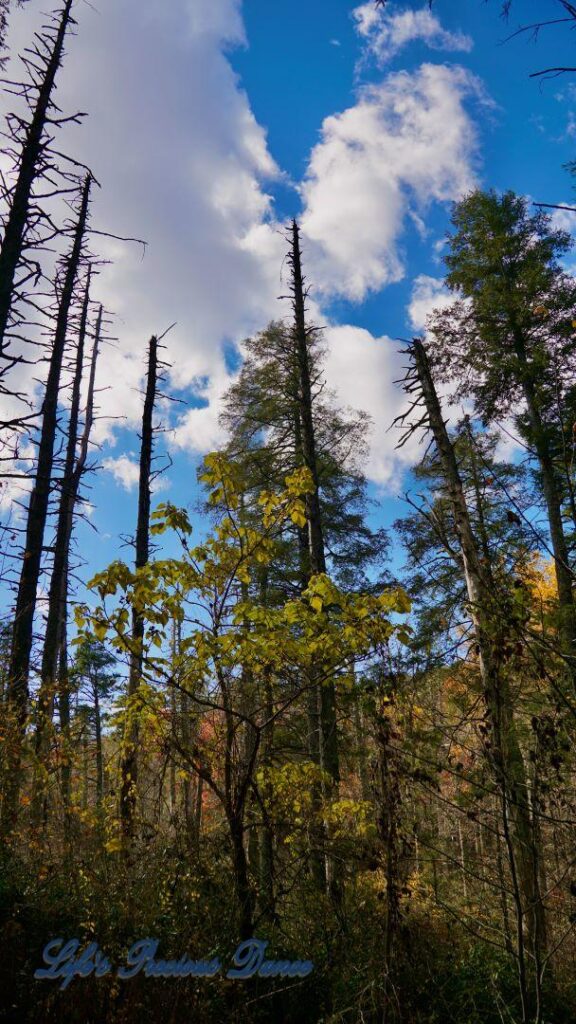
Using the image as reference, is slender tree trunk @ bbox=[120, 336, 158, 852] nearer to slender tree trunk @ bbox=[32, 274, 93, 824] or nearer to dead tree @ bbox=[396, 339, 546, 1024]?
slender tree trunk @ bbox=[32, 274, 93, 824]

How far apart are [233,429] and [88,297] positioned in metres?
6.97

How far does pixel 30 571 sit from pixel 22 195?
20.5 feet

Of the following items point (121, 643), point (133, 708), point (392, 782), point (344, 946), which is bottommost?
point (344, 946)

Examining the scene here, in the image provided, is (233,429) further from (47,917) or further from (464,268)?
(47,917)

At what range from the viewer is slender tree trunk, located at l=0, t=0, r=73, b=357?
23.9 ft

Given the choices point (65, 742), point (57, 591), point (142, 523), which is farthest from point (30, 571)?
point (57, 591)

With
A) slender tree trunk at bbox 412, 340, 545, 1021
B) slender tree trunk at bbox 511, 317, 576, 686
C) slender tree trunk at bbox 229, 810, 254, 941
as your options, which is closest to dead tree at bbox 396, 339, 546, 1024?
slender tree trunk at bbox 412, 340, 545, 1021

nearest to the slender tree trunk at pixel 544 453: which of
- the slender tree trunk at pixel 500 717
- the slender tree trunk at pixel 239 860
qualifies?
the slender tree trunk at pixel 500 717

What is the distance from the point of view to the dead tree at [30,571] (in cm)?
771

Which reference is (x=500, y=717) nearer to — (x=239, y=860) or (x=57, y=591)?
(x=239, y=860)

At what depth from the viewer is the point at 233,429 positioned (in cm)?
1378

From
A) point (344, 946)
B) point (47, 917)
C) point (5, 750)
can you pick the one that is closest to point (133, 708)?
point (47, 917)

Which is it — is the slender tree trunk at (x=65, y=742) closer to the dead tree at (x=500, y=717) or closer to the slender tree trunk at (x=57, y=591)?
the slender tree trunk at (x=57, y=591)

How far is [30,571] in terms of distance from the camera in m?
10.1
